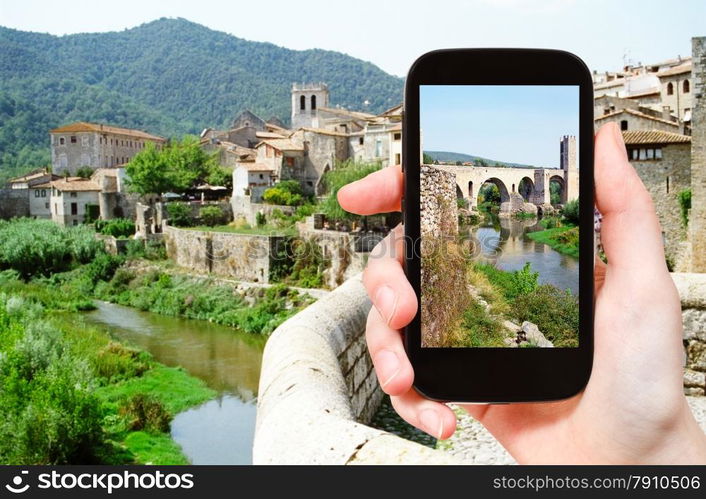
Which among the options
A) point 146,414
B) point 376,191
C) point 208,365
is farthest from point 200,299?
point 376,191

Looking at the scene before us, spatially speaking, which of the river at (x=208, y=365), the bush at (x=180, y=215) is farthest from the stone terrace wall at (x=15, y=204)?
the river at (x=208, y=365)

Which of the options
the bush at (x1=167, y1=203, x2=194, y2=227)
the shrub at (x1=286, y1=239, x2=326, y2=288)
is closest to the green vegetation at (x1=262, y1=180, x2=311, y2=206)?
the bush at (x1=167, y1=203, x2=194, y2=227)

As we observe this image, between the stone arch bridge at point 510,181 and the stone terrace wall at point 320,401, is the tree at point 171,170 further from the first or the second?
the stone arch bridge at point 510,181

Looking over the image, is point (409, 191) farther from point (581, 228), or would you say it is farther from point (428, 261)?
point (581, 228)

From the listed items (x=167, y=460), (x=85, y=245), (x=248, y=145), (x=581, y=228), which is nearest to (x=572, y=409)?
(x=581, y=228)

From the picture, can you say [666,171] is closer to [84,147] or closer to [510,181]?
[510,181]
